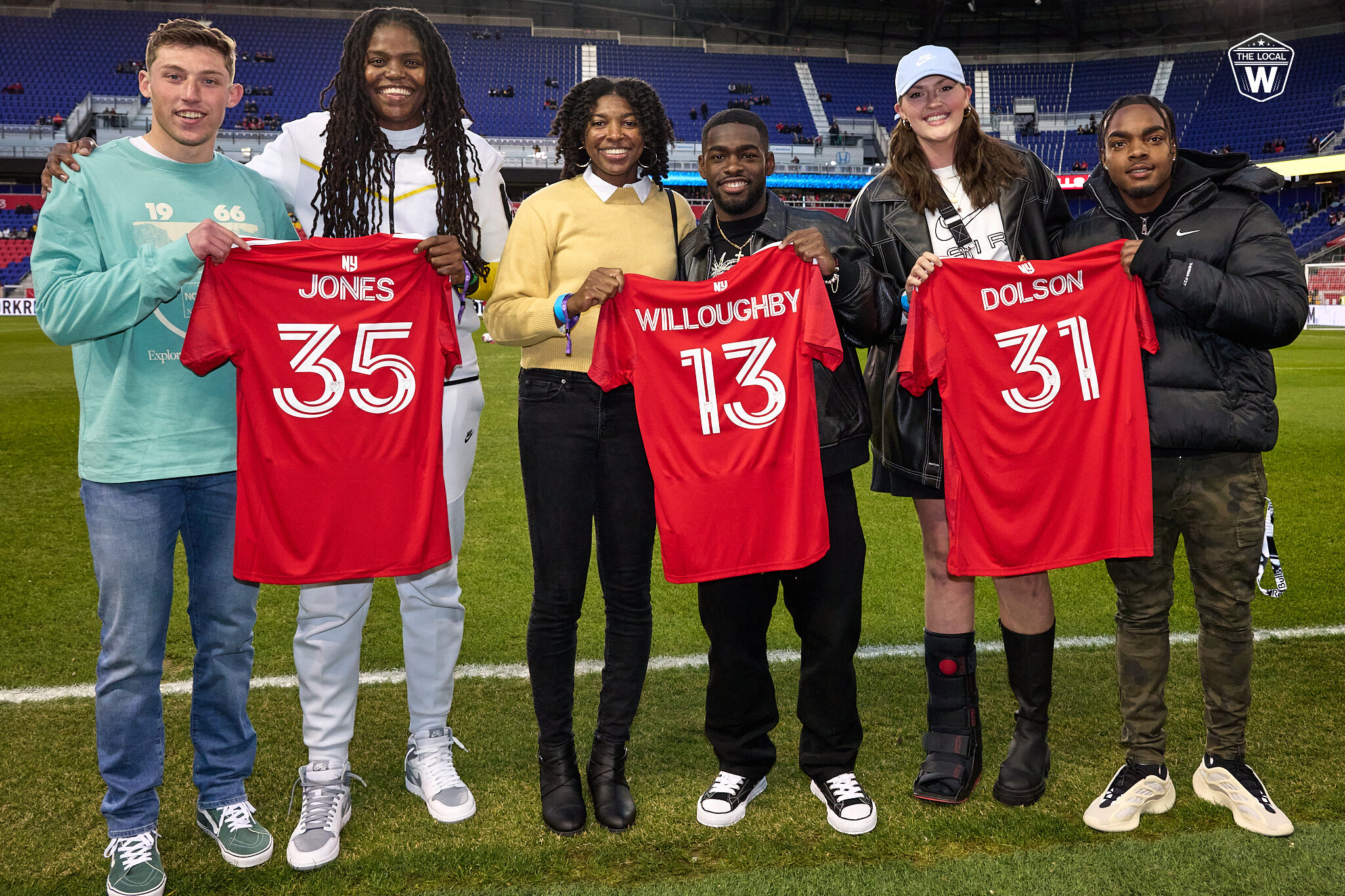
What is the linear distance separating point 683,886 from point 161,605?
1.65 m

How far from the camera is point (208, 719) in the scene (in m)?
2.86

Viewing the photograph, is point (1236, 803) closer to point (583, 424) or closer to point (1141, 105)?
point (1141, 105)

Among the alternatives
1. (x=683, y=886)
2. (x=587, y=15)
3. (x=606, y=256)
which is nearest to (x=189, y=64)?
(x=606, y=256)

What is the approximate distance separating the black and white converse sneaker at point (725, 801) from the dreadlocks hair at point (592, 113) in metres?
1.92

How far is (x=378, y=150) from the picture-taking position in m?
2.92

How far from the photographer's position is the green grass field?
8.55 ft

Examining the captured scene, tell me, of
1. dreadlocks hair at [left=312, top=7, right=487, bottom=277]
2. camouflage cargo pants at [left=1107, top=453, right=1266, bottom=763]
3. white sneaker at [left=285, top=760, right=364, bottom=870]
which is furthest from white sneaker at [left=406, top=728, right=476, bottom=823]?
camouflage cargo pants at [left=1107, top=453, right=1266, bottom=763]

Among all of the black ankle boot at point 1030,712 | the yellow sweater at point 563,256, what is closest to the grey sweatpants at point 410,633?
the yellow sweater at point 563,256

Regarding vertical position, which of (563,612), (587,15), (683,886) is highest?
(587,15)

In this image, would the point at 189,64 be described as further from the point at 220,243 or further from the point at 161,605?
the point at 161,605

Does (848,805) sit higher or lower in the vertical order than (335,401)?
lower

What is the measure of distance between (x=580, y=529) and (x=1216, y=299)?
6.38ft

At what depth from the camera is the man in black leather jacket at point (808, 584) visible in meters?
2.83

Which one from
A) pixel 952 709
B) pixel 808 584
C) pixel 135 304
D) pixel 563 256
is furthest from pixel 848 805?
pixel 135 304
